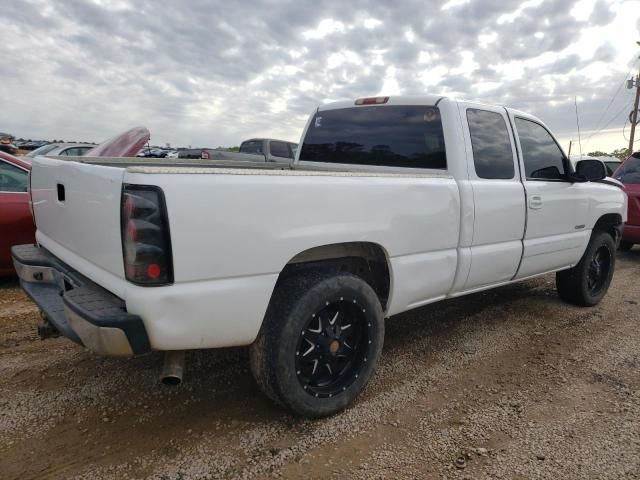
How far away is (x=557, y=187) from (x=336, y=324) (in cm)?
268

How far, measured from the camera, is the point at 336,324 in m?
2.74

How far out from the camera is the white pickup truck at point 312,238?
203 cm

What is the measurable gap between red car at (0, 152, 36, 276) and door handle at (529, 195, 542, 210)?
192 inches

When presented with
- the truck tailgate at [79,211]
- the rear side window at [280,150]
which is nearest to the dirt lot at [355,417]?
the truck tailgate at [79,211]

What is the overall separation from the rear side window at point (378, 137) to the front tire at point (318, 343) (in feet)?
4.29

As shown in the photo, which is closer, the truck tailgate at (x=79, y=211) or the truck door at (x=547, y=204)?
the truck tailgate at (x=79, y=211)

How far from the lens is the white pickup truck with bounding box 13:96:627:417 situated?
2.03 metres

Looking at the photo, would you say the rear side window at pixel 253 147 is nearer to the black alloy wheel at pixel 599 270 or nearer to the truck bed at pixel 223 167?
the truck bed at pixel 223 167

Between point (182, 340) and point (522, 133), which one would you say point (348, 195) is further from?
point (522, 133)

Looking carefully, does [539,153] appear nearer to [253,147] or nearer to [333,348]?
[333,348]

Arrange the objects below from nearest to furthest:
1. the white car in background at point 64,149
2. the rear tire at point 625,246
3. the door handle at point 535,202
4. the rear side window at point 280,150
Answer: the door handle at point 535,202 < the rear tire at point 625,246 < the white car in background at point 64,149 < the rear side window at point 280,150

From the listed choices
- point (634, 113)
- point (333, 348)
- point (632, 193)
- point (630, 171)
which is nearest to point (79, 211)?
point (333, 348)

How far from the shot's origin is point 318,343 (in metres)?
2.65

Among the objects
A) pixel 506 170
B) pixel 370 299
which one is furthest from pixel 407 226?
pixel 506 170
